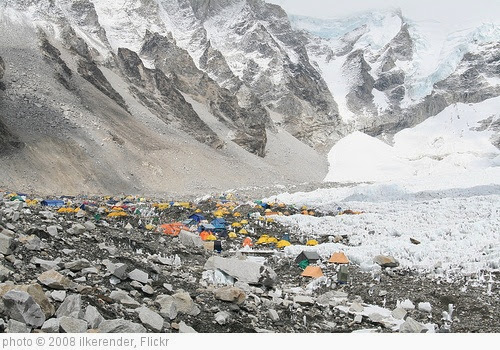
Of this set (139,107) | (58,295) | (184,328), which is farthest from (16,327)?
(139,107)

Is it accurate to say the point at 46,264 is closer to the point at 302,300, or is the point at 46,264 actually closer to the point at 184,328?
the point at 184,328

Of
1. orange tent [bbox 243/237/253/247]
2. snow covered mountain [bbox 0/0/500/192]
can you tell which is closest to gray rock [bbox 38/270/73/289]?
orange tent [bbox 243/237/253/247]

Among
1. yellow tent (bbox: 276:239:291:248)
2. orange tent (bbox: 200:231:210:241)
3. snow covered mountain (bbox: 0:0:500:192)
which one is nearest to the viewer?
yellow tent (bbox: 276:239:291:248)

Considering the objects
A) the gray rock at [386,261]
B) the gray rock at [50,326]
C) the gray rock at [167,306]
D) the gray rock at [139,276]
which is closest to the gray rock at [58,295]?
the gray rock at [50,326]

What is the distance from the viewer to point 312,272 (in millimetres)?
14867

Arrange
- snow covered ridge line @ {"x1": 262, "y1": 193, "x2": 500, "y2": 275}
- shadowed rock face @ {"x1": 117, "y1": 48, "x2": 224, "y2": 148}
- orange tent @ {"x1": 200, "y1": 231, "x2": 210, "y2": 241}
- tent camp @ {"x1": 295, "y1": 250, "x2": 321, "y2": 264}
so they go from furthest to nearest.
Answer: shadowed rock face @ {"x1": 117, "y1": 48, "x2": 224, "y2": 148}, orange tent @ {"x1": 200, "y1": 231, "x2": 210, "y2": 241}, tent camp @ {"x1": 295, "y1": 250, "x2": 321, "y2": 264}, snow covered ridge line @ {"x1": 262, "y1": 193, "x2": 500, "y2": 275}

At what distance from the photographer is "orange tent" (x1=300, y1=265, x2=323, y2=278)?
48.5 feet

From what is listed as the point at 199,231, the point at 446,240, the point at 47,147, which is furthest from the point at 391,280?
the point at 47,147

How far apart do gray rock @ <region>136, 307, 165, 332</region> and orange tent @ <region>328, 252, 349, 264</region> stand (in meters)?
9.87

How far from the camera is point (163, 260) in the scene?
13.0 m

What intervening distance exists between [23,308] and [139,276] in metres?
3.49

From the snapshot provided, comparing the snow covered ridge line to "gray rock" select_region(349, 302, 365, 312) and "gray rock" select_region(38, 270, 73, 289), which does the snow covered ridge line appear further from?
"gray rock" select_region(38, 270, 73, 289)

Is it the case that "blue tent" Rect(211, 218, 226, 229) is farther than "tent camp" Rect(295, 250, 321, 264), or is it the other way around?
"blue tent" Rect(211, 218, 226, 229)
